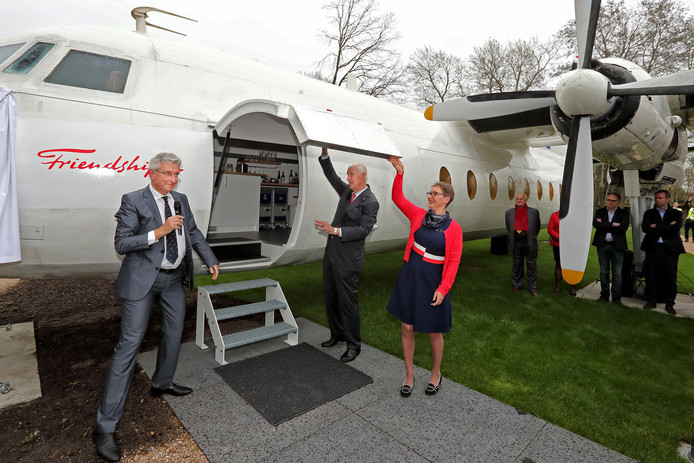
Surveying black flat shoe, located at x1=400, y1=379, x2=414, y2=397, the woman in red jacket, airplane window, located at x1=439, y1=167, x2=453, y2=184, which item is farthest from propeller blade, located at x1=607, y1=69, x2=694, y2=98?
black flat shoe, located at x1=400, y1=379, x2=414, y2=397

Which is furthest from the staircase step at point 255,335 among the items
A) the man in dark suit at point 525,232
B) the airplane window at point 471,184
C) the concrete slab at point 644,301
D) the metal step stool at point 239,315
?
the concrete slab at point 644,301

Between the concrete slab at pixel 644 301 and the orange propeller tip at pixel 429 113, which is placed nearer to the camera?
the orange propeller tip at pixel 429 113

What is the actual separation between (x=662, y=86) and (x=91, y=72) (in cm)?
676

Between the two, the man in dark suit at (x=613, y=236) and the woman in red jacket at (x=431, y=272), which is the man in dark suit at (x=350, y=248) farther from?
the man in dark suit at (x=613, y=236)

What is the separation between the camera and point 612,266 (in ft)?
24.4

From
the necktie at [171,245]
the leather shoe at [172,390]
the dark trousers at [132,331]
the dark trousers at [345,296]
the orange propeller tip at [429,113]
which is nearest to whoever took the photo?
the dark trousers at [132,331]

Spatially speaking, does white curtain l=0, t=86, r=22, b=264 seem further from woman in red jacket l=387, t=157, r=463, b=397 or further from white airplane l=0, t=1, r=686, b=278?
woman in red jacket l=387, t=157, r=463, b=397

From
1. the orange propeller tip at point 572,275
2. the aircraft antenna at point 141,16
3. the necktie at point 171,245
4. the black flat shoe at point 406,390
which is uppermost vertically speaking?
the aircraft antenna at point 141,16

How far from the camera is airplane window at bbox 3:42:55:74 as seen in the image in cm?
365

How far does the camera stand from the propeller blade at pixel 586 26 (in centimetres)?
538

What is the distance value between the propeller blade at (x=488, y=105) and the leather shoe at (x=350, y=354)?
4503mm

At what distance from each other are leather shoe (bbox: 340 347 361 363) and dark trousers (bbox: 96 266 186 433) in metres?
2.02

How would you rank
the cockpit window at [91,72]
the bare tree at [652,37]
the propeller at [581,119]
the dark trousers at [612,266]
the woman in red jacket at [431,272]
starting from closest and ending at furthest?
the woman in red jacket at [431,272] → the cockpit window at [91,72] → the propeller at [581,119] → the dark trousers at [612,266] → the bare tree at [652,37]

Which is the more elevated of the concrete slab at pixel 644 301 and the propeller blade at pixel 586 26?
the propeller blade at pixel 586 26
